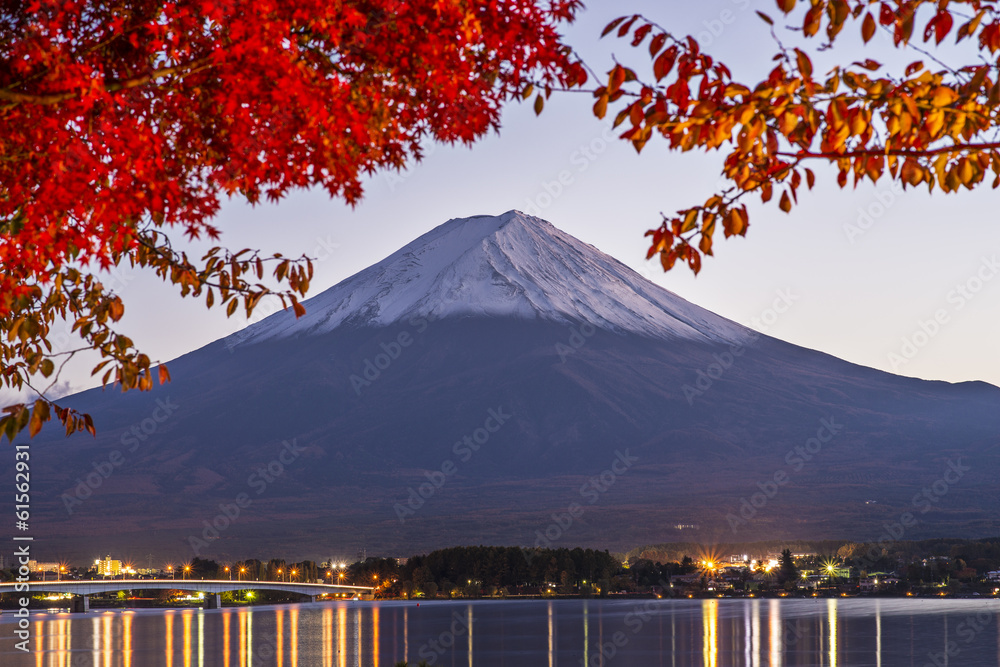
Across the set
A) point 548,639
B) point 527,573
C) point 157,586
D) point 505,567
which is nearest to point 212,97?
point 548,639

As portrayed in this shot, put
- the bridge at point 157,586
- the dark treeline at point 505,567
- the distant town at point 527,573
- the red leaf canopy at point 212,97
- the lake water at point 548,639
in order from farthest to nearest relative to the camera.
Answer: the distant town at point 527,573
the dark treeline at point 505,567
the bridge at point 157,586
the lake water at point 548,639
the red leaf canopy at point 212,97

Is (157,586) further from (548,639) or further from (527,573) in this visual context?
(527,573)

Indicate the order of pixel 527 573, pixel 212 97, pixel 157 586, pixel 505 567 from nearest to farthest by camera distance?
1. pixel 212 97
2. pixel 157 586
3. pixel 505 567
4. pixel 527 573

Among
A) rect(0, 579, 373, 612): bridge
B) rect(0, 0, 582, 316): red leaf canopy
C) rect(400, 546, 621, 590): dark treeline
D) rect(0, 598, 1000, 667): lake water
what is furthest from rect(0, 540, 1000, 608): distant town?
rect(0, 0, 582, 316): red leaf canopy

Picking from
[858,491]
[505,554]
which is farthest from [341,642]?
[858,491]

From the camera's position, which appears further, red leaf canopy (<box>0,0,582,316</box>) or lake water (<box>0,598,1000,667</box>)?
lake water (<box>0,598,1000,667</box>)

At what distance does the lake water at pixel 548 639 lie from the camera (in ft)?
258

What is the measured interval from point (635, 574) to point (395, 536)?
40.2 meters

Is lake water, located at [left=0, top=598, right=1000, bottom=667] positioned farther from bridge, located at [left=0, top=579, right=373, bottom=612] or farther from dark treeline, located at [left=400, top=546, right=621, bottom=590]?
dark treeline, located at [left=400, top=546, right=621, bottom=590]

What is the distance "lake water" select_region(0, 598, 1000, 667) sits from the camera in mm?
78625

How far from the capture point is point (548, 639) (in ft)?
327

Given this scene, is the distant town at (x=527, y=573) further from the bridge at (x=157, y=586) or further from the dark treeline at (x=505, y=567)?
the bridge at (x=157, y=586)

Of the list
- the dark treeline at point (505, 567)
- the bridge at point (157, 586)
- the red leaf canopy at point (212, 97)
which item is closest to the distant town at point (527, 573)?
the dark treeline at point (505, 567)

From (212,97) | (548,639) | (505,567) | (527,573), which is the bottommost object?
(527,573)
